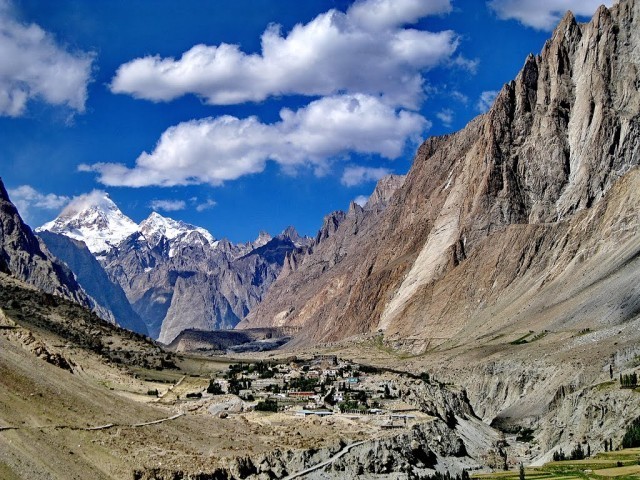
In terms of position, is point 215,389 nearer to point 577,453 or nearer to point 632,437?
point 577,453

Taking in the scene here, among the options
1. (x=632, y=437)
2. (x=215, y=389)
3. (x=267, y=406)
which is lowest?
(x=632, y=437)

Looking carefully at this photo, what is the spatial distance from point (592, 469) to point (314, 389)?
55.5 m

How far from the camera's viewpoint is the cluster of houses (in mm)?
110169

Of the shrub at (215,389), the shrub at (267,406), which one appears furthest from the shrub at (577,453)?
the shrub at (215,389)

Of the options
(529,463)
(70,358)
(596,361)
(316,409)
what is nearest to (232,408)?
(316,409)

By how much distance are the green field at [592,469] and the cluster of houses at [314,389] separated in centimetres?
2367

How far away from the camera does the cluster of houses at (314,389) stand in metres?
110

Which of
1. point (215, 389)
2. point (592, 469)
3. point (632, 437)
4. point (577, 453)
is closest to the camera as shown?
point (592, 469)

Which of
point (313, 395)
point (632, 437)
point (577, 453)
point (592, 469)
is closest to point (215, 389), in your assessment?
point (313, 395)

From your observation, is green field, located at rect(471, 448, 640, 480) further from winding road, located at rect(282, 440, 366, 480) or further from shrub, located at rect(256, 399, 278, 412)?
shrub, located at rect(256, 399, 278, 412)

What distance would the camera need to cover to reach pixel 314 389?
13012 cm

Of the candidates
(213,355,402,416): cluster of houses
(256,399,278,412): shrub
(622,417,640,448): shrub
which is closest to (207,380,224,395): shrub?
(213,355,402,416): cluster of houses

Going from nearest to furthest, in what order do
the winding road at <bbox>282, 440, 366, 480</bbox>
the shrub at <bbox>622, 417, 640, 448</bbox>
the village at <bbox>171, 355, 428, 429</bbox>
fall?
1. the winding road at <bbox>282, 440, 366, 480</bbox>
2. the shrub at <bbox>622, 417, 640, 448</bbox>
3. the village at <bbox>171, 355, 428, 429</bbox>

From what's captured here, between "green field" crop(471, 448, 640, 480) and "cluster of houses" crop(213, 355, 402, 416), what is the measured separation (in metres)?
23.7
